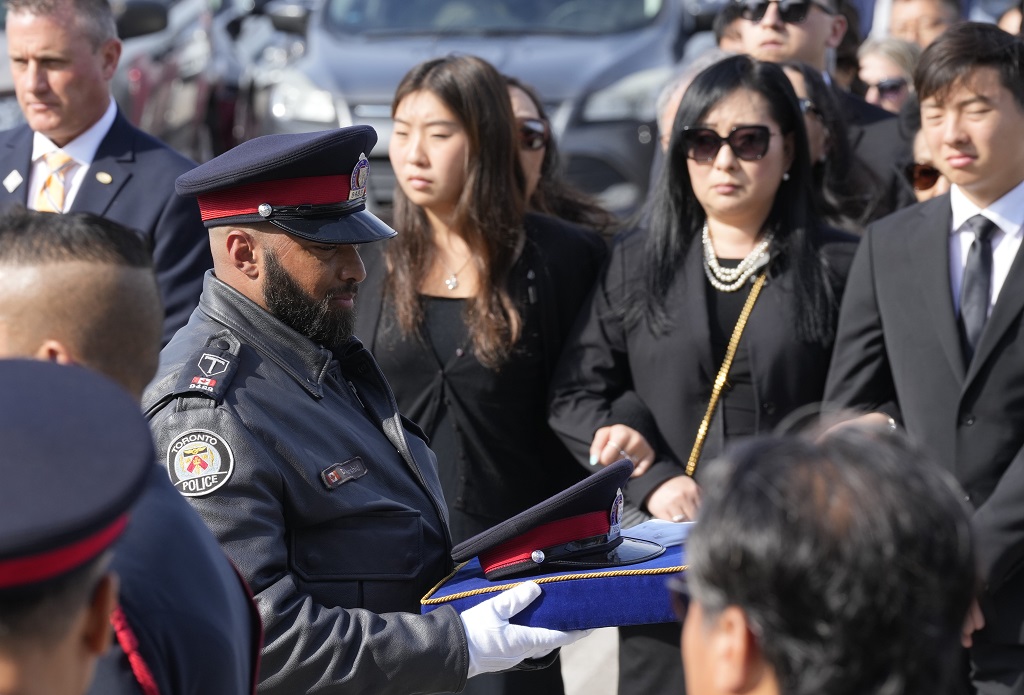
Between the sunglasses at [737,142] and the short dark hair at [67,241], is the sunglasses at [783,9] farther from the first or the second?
the short dark hair at [67,241]

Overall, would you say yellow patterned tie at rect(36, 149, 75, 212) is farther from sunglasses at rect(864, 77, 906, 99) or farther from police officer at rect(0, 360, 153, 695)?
sunglasses at rect(864, 77, 906, 99)

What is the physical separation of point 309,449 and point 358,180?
706mm

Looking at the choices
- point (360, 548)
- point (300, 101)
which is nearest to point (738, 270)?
point (360, 548)

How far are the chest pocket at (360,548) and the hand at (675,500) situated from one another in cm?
107

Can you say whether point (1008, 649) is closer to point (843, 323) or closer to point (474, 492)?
point (843, 323)

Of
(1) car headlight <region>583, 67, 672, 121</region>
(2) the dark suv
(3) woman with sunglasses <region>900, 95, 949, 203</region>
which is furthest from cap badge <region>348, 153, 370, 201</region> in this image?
(1) car headlight <region>583, 67, 672, 121</region>

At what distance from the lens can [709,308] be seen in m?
3.84

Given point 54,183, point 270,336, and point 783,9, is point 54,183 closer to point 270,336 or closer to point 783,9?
point 270,336

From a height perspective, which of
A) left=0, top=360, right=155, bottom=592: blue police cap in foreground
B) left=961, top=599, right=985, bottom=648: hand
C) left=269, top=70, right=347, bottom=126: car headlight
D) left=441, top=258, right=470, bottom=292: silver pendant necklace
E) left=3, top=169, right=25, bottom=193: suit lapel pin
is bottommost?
left=961, top=599, right=985, bottom=648: hand

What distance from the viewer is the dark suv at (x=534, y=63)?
25.7ft

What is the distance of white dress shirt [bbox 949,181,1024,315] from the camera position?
138 inches

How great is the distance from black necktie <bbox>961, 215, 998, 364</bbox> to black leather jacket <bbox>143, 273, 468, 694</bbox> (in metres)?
1.53

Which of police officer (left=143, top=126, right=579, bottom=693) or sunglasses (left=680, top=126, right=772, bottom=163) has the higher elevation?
sunglasses (left=680, top=126, right=772, bottom=163)

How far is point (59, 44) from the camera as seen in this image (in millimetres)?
4547
